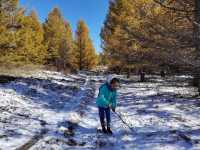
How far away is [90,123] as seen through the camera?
→ 12.0 meters

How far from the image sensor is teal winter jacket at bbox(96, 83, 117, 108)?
35.2ft

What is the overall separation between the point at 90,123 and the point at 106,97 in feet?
5.39

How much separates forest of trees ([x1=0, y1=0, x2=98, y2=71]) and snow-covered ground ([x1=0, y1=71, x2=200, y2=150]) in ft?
40.2

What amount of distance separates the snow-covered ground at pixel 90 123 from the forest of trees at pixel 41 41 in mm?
12256

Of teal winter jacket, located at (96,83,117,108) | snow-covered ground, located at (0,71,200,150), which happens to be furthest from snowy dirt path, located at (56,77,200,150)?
teal winter jacket, located at (96,83,117,108)

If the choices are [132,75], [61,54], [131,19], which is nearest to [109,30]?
[132,75]

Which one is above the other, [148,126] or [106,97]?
[106,97]

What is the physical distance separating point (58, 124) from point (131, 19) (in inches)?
707

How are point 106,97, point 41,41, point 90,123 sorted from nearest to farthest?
point 106,97 < point 90,123 < point 41,41

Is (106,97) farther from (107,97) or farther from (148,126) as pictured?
(148,126)

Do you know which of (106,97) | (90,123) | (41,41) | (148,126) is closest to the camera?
(106,97)

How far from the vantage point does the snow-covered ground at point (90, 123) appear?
354 inches

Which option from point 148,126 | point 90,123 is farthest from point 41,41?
point 148,126

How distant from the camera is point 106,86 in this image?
1079 centimetres
